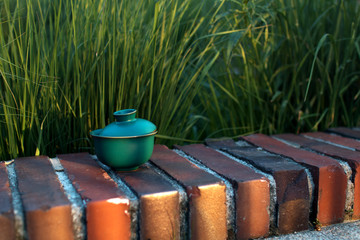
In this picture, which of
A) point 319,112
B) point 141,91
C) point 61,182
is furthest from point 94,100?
point 319,112

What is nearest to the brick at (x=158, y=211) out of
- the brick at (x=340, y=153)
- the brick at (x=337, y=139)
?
the brick at (x=340, y=153)

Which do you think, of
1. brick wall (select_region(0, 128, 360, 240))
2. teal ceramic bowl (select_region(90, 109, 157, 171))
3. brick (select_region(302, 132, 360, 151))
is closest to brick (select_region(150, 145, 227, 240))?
brick wall (select_region(0, 128, 360, 240))

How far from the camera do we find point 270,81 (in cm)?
195

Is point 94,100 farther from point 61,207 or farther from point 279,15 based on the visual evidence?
point 279,15

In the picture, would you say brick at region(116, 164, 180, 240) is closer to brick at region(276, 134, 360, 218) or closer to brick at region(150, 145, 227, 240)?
brick at region(150, 145, 227, 240)

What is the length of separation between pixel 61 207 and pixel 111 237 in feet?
0.53

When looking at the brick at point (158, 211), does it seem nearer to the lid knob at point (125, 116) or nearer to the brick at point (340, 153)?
the lid knob at point (125, 116)

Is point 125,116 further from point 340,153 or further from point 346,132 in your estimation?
point 346,132

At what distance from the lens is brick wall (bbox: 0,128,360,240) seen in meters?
1.12

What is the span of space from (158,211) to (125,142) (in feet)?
0.78

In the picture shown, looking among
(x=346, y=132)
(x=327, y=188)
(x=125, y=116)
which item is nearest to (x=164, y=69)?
(x=125, y=116)

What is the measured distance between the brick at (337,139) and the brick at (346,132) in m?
0.06

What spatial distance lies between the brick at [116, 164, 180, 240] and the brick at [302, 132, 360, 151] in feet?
2.72

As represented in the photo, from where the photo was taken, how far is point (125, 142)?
4.24 feet
